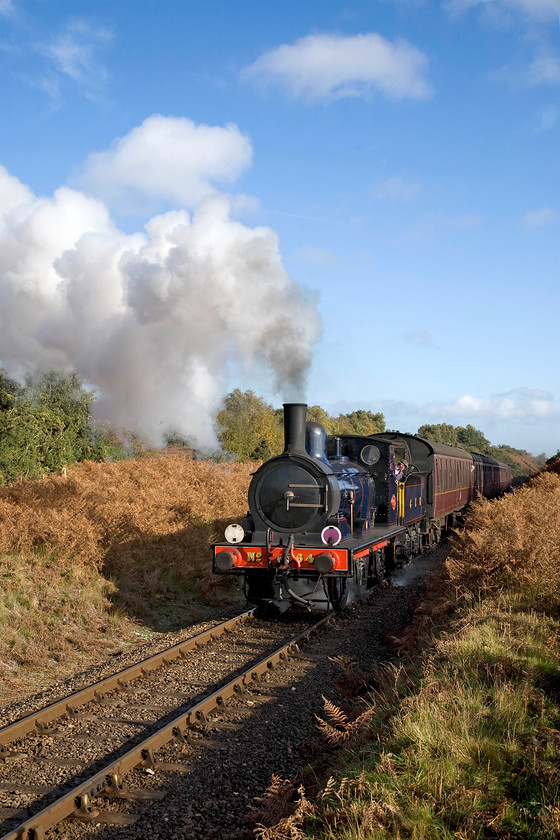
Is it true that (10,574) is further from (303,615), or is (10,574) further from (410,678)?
(410,678)

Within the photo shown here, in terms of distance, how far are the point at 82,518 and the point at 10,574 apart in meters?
1.66

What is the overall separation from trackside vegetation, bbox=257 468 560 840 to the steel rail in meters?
2.33

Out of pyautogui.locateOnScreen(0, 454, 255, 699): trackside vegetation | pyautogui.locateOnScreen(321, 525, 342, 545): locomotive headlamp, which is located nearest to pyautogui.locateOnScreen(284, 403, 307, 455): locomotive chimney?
pyautogui.locateOnScreen(321, 525, 342, 545): locomotive headlamp

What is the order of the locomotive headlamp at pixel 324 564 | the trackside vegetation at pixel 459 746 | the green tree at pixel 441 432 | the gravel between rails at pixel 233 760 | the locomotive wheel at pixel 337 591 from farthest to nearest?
Result: the green tree at pixel 441 432, the locomotive wheel at pixel 337 591, the locomotive headlamp at pixel 324 564, the gravel between rails at pixel 233 760, the trackside vegetation at pixel 459 746

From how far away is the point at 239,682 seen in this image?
22.7ft

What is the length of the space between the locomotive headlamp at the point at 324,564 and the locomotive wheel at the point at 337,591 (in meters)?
0.70

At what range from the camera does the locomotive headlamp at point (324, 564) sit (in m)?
8.90

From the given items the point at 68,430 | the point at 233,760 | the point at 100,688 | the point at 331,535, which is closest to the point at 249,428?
the point at 68,430

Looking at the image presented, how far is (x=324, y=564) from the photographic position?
8930 mm

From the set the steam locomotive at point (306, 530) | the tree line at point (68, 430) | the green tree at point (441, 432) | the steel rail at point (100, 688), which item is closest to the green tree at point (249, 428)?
the tree line at point (68, 430)

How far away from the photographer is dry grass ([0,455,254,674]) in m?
8.70

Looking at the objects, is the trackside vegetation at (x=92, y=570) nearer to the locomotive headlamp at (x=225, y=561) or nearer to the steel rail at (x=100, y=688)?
the steel rail at (x=100, y=688)

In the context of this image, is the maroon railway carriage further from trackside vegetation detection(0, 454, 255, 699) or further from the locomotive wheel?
trackside vegetation detection(0, 454, 255, 699)

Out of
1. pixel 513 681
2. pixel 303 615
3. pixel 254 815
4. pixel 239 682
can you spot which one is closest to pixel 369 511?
pixel 303 615
